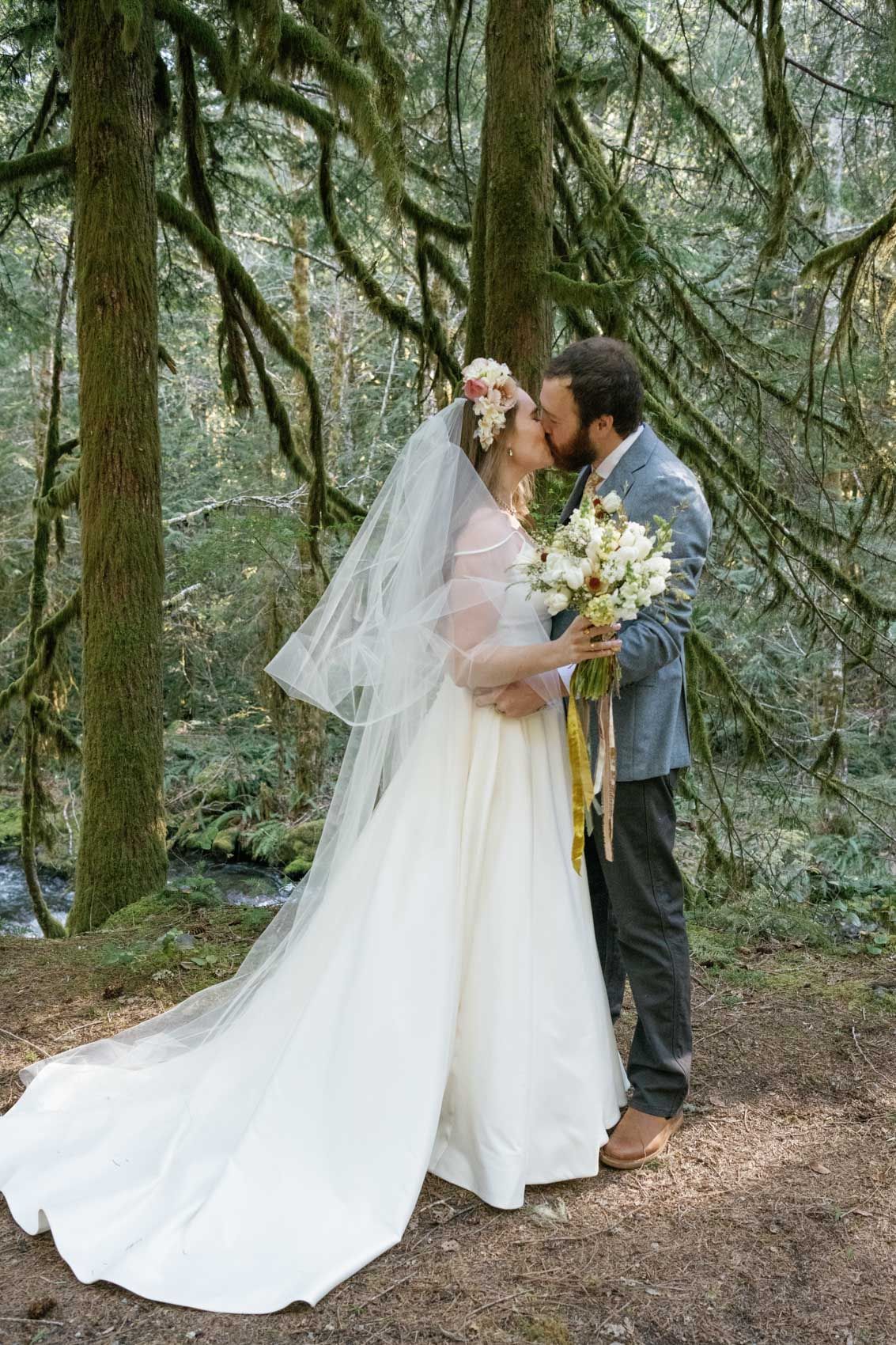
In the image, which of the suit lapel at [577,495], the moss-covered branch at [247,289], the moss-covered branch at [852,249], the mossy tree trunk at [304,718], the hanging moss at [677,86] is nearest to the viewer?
the suit lapel at [577,495]

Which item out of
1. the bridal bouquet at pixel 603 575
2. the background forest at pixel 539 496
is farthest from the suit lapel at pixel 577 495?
the background forest at pixel 539 496

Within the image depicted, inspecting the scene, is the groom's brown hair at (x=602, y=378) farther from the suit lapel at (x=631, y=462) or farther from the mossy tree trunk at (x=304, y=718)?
the mossy tree trunk at (x=304, y=718)

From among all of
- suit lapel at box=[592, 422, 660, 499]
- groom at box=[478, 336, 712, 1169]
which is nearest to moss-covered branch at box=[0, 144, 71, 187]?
groom at box=[478, 336, 712, 1169]

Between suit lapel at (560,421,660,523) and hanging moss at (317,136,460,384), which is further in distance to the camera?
hanging moss at (317,136,460,384)

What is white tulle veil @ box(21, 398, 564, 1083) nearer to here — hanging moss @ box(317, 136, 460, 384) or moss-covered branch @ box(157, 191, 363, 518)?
hanging moss @ box(317, 136, 460, 384)

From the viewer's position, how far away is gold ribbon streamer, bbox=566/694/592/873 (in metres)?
3.05

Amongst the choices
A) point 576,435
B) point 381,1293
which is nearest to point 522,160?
point 576,435

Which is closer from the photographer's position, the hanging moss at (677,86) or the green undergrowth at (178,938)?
the green undergrowth at (178,938)

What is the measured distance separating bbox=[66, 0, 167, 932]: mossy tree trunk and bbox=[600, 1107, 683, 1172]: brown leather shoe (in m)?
3.07

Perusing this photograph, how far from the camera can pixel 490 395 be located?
10.5ft

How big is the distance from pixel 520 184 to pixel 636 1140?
341cm

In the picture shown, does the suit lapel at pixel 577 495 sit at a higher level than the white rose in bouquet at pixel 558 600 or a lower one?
higher

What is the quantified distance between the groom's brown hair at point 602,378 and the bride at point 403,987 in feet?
0.70

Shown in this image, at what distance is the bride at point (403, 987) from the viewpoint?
276 cm
